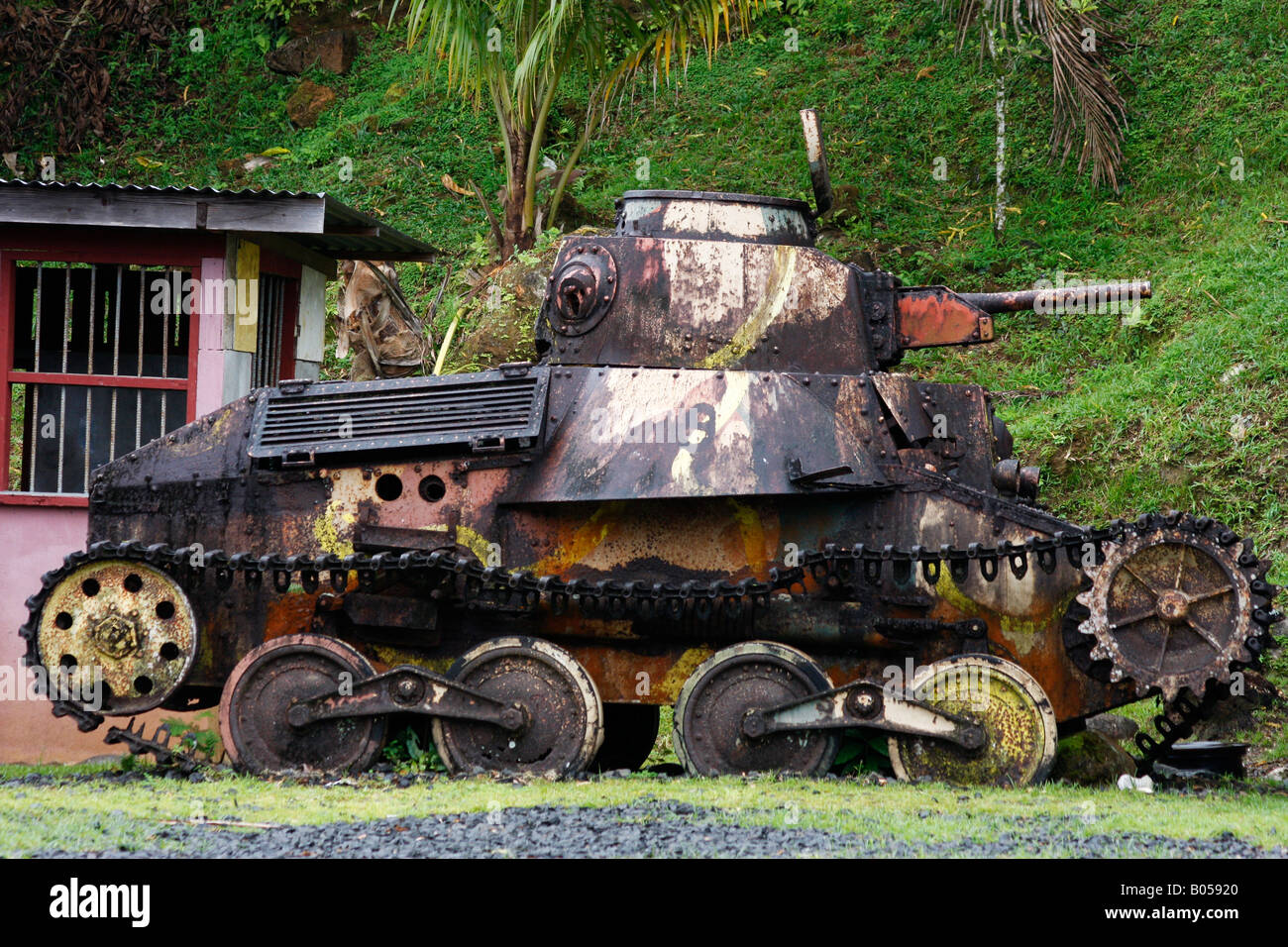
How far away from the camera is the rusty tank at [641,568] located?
31.1 ft

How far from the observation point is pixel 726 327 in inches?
419

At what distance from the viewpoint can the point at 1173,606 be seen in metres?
9.16

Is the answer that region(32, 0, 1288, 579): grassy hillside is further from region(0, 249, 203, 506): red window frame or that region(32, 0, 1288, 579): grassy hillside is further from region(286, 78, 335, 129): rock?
region(0, 249, 203, 506): red window frame

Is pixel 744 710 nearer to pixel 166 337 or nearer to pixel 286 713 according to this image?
pixel 286 713

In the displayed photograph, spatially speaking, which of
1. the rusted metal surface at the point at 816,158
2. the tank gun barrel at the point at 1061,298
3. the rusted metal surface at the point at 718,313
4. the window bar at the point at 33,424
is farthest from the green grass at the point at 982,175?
the window bar at the point at 33,424

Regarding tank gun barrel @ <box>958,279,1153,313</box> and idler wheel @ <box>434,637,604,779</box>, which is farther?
tank gun barrel @ <box>958,279,1153,313</box>

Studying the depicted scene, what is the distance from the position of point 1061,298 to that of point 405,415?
4738 millimetres

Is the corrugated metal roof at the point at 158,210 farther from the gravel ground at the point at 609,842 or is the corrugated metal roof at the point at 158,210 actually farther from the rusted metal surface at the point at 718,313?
the gravel ground at the point at 609,842

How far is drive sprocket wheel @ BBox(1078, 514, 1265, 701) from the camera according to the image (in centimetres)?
907

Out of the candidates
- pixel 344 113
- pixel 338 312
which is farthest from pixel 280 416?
pixel 344 113

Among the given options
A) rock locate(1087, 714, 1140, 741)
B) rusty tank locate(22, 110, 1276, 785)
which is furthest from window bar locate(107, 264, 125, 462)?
rock locate(1087, 714, 1140, 741)

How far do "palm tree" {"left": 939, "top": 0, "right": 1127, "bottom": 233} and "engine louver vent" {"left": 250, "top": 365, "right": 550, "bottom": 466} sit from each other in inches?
372

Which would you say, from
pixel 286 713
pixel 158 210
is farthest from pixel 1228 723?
pixel 158 210
